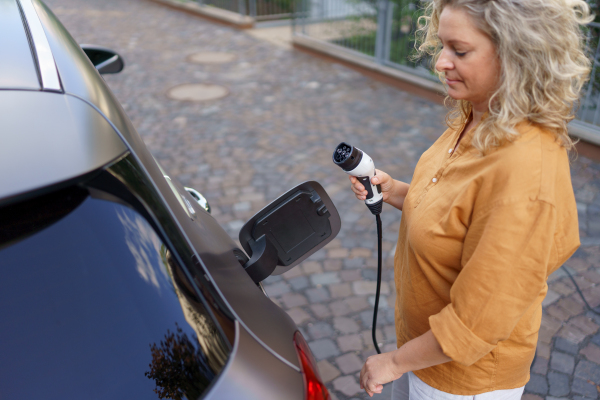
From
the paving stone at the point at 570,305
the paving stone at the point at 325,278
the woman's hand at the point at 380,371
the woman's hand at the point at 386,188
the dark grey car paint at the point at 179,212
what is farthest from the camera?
the paving stone at the point at 325,278

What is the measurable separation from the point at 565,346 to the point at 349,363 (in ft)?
4.28

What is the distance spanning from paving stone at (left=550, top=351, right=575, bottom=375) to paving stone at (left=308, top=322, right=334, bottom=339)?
1.30 m

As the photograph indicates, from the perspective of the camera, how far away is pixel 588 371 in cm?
284

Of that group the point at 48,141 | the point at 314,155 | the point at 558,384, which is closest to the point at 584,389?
the point at 558,384

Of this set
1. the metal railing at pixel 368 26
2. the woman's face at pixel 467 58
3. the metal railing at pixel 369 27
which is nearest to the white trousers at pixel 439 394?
the woman's face at pixel 467 58

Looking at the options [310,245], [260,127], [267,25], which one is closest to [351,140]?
[260,127]

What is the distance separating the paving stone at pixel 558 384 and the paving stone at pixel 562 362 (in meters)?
0.04

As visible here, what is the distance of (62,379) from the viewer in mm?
1174

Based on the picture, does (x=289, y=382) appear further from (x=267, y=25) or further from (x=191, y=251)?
(x=267, y=25)

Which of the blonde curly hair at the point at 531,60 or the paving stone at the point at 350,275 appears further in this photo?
the paving stone at the point at 350,275

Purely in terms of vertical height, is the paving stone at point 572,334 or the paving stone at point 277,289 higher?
the paving stone at point 572,334

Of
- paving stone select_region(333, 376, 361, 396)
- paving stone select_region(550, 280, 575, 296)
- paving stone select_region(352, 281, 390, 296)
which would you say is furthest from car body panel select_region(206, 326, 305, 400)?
paving stone select_region(550, 280, 575, 296)

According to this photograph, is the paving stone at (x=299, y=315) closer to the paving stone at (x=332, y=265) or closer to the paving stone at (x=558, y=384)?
the paving stone at (x=332, y=265)

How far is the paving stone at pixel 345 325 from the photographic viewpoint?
320cm
